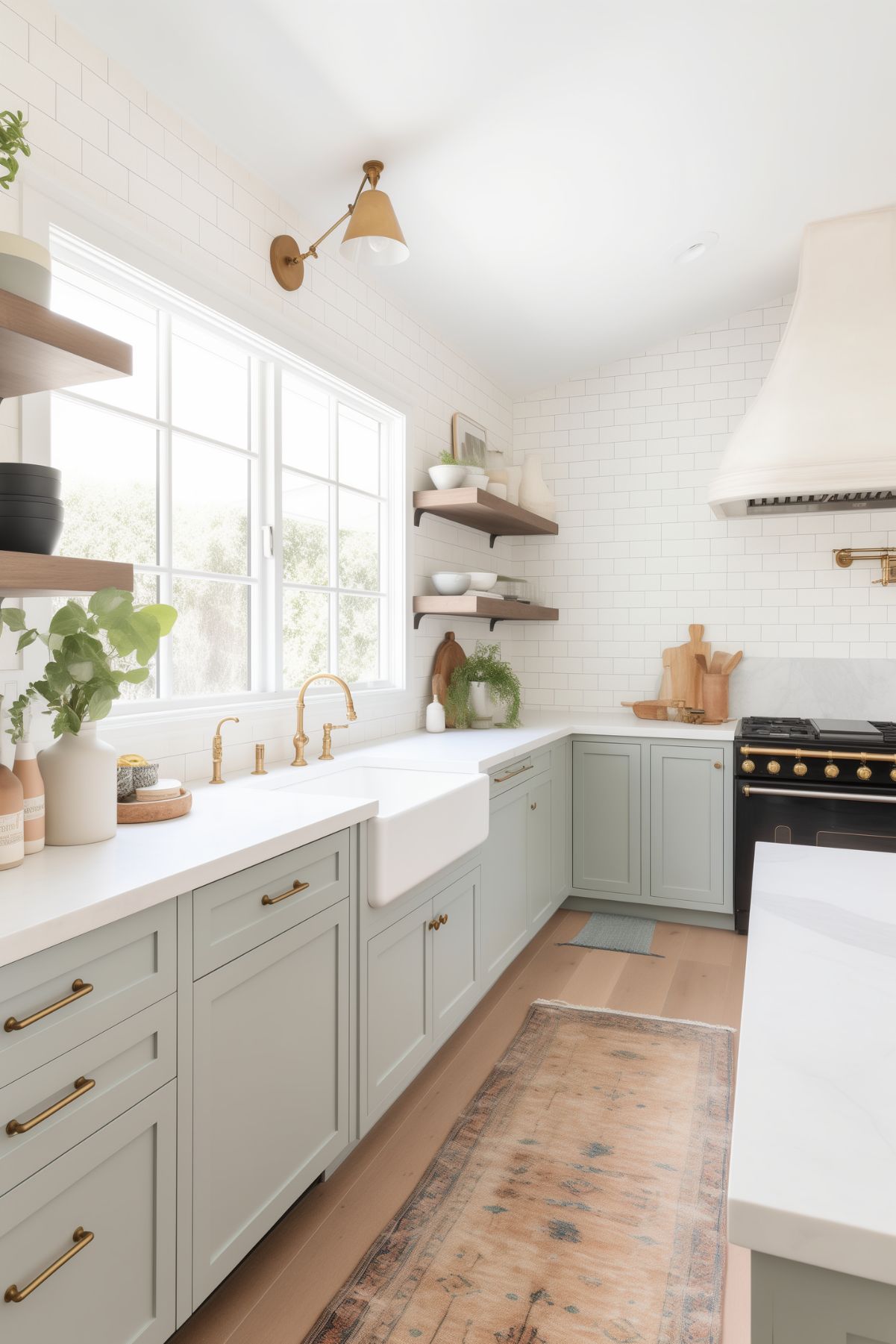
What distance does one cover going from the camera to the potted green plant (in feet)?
5.53

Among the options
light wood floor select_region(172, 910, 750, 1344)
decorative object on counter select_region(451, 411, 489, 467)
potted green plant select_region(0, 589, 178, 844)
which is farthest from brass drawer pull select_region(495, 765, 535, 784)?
potted green plant select_region(0, 589, 178, 844)

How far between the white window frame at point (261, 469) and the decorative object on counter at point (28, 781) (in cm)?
40

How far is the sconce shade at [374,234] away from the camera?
252 cm

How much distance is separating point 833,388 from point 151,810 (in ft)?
11.1

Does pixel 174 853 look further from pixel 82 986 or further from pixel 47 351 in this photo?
pixel 47 351

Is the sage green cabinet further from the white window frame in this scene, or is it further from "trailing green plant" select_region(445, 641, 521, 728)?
"trailing green plant" select_region(445, 641, 521, 728)

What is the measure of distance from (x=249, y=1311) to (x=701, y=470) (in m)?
4.27

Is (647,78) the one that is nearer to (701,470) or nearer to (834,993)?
(701,470)

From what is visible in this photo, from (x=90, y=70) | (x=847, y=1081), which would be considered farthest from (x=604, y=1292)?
(x=90, y=70)

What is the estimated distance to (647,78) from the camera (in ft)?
8.93

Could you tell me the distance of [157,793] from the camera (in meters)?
2.00

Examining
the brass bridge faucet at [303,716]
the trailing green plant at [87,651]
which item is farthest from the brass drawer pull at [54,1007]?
the brass bridge faucet at [303,716]

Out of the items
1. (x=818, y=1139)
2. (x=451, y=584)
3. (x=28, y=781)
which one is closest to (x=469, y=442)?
(x=451, y=584)

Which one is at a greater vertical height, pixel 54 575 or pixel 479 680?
pixel 54 575
